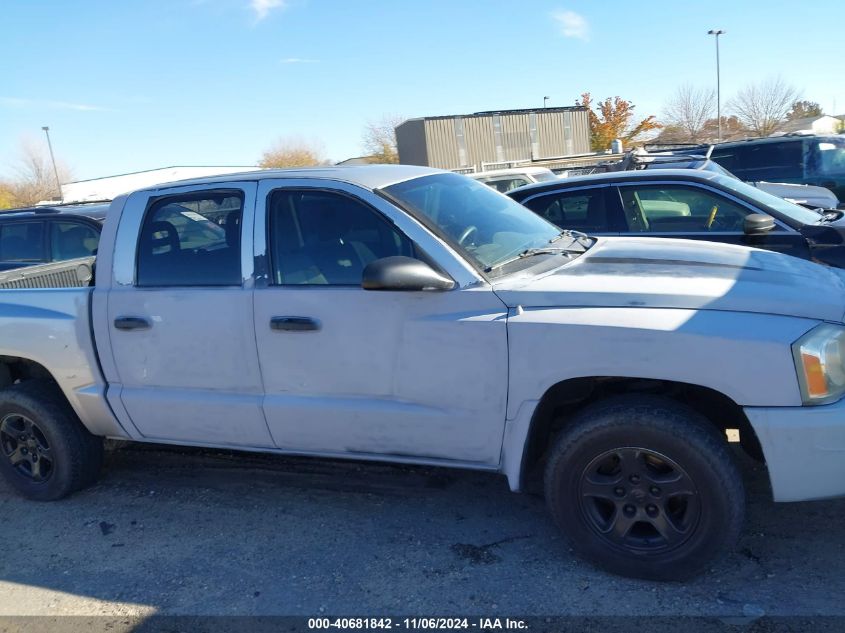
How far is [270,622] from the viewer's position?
9.89 ft

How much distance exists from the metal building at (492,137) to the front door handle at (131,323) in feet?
Result: 126

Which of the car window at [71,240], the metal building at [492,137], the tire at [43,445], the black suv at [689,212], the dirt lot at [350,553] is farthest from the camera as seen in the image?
the metal building at [492,137]

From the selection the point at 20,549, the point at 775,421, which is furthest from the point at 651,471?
the point at 20,549

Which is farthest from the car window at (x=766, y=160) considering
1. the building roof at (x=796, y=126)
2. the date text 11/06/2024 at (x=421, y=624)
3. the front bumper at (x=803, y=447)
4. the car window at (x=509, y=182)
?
the building roof at (x=796, y=126)

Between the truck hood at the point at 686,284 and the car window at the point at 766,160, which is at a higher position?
the car window at the point at 766,160

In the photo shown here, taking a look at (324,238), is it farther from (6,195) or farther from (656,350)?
(6,195)

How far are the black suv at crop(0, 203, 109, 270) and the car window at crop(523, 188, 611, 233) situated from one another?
514cm

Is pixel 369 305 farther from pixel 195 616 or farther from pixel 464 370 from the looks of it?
pixel 195 616

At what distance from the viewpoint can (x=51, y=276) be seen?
5.12 metres

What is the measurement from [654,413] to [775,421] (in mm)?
442

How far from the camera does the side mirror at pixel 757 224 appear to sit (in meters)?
5.53

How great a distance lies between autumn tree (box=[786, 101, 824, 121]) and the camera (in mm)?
59681

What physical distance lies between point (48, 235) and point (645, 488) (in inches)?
318

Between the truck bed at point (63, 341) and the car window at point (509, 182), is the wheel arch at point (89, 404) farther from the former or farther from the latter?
the car window at point (509, 182)
